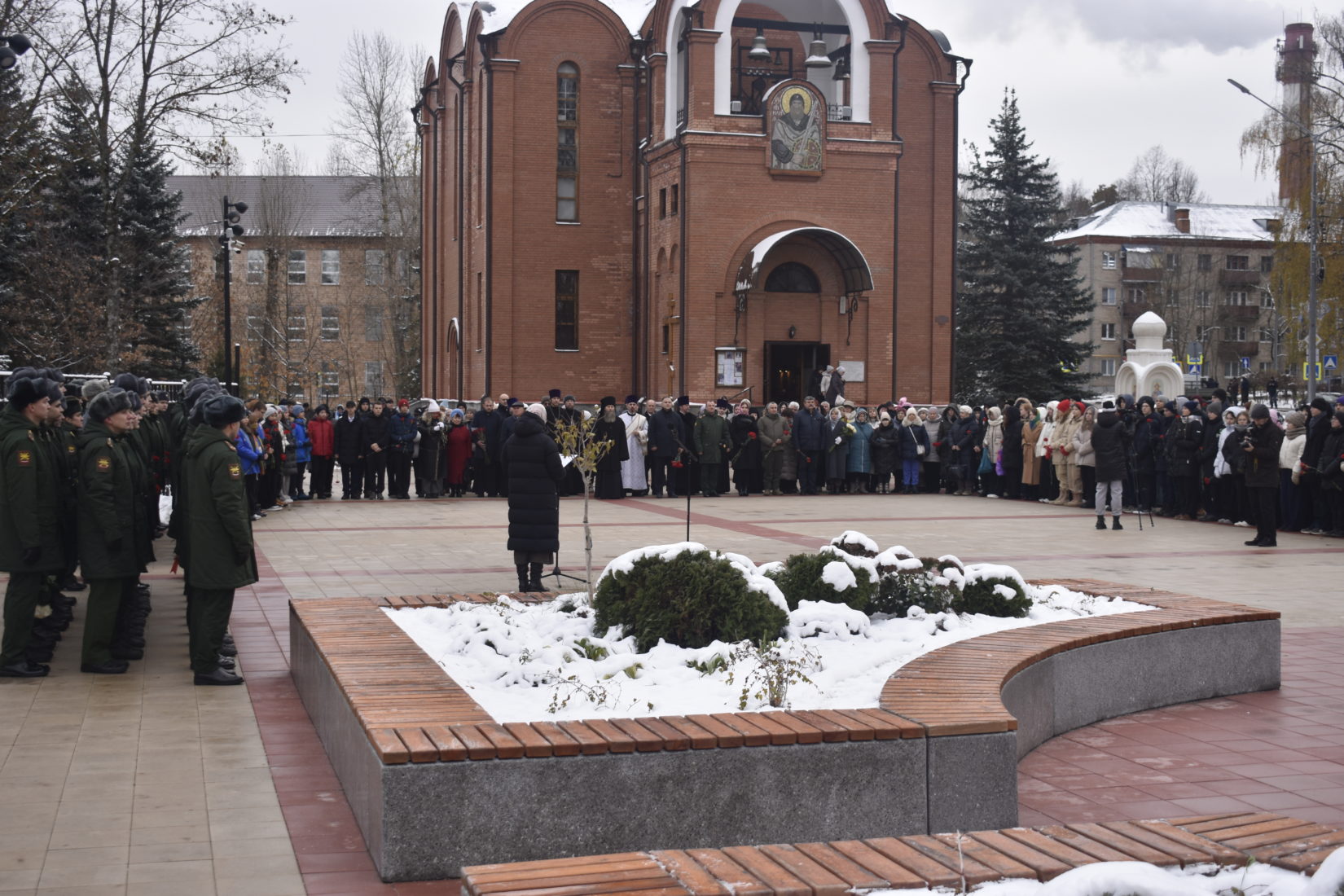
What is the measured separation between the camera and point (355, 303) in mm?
73125

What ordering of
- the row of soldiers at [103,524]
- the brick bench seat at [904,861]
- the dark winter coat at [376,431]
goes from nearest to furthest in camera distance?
the brick bench seat at [904,861] < the row of soldiers at [103,524] < the dark winter coat at [376,431]

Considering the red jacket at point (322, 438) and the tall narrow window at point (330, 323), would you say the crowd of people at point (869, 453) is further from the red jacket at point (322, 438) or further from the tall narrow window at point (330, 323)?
the tall narrow window at point (330, 323)

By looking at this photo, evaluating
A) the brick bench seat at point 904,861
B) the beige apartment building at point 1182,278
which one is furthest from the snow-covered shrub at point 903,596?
the beige apartment building at point 1182,278

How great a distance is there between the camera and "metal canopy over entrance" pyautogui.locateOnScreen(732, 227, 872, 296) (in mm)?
36719

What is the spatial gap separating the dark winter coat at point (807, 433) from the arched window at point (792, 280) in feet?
36.4

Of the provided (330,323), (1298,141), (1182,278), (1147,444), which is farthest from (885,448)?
(1182,278)

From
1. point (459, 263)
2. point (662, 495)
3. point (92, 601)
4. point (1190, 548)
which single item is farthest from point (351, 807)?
point (459, 263)

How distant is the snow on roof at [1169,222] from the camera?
290ft

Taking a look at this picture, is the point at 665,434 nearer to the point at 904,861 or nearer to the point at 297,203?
the point at 904,861

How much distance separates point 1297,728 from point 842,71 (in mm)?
33637

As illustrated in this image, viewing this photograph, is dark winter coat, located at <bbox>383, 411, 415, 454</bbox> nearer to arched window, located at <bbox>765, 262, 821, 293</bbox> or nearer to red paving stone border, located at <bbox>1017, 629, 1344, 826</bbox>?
arched window, located at <bbox>765, 262, 821, 293</bbox>

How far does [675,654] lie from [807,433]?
20.4m

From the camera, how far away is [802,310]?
3850cm

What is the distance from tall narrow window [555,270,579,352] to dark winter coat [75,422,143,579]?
31497mm
